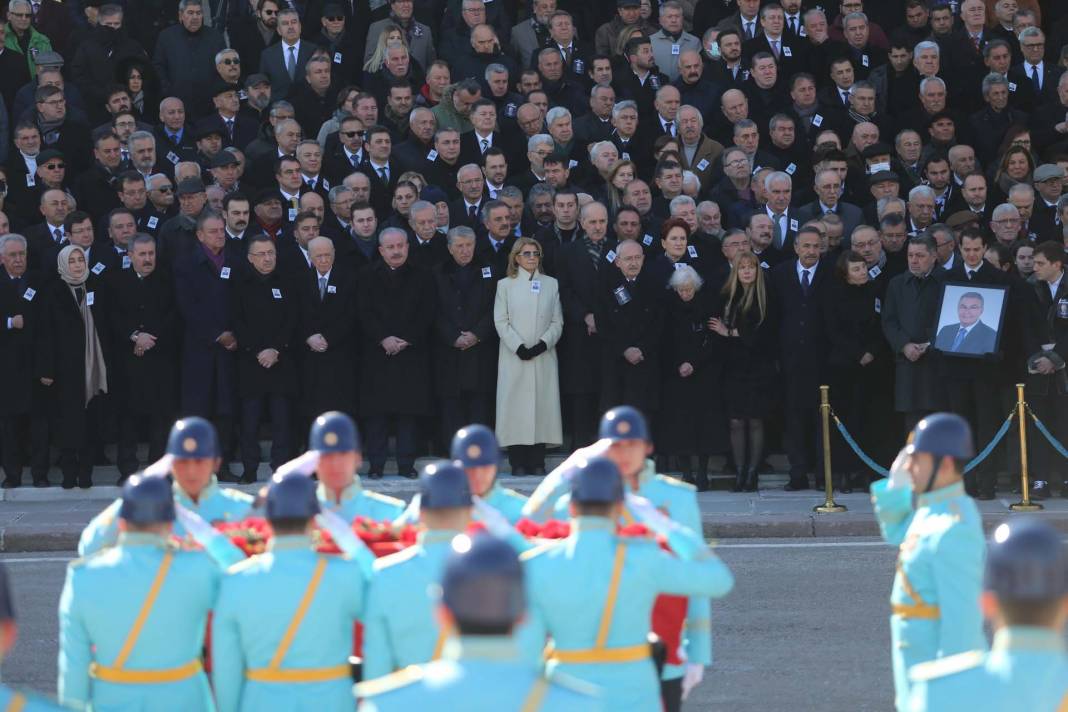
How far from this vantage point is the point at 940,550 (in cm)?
801

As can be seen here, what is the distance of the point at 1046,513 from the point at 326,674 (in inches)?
413

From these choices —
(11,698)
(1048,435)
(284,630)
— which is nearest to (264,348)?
(1048,435)

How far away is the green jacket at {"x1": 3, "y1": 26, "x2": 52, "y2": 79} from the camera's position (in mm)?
20797

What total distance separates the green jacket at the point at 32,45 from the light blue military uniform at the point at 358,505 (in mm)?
13249

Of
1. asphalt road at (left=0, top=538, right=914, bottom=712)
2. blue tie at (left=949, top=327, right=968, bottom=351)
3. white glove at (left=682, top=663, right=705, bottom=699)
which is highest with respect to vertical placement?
blue tie at (left=949, top=327, right=968, bottom=351)

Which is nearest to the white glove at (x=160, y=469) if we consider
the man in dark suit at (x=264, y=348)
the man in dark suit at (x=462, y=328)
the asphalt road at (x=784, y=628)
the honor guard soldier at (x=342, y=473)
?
the honor guard soldier at (x=342, y=473)

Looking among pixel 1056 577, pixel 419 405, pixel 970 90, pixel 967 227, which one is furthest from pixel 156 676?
pixel 970 90

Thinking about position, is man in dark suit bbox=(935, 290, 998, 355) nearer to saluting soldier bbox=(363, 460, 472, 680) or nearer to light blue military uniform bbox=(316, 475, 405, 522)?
light blue military uniform bbox=(316, 475, 405, 522)

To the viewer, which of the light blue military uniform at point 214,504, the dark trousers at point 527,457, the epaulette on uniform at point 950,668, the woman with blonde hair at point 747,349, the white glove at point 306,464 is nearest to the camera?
the epaulette on uniform at point 950,668

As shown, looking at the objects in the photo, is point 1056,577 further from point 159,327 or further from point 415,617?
point 159,327

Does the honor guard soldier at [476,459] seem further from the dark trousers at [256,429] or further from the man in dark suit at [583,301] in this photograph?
the dark trousers at [256,429]

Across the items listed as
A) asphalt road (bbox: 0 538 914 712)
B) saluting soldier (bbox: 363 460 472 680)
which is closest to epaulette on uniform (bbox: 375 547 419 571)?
saluting soldier (bbox: 363 460 472 680)

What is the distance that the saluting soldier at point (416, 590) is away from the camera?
277 inches

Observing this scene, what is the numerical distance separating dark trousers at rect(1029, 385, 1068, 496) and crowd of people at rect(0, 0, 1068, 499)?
4 cm
